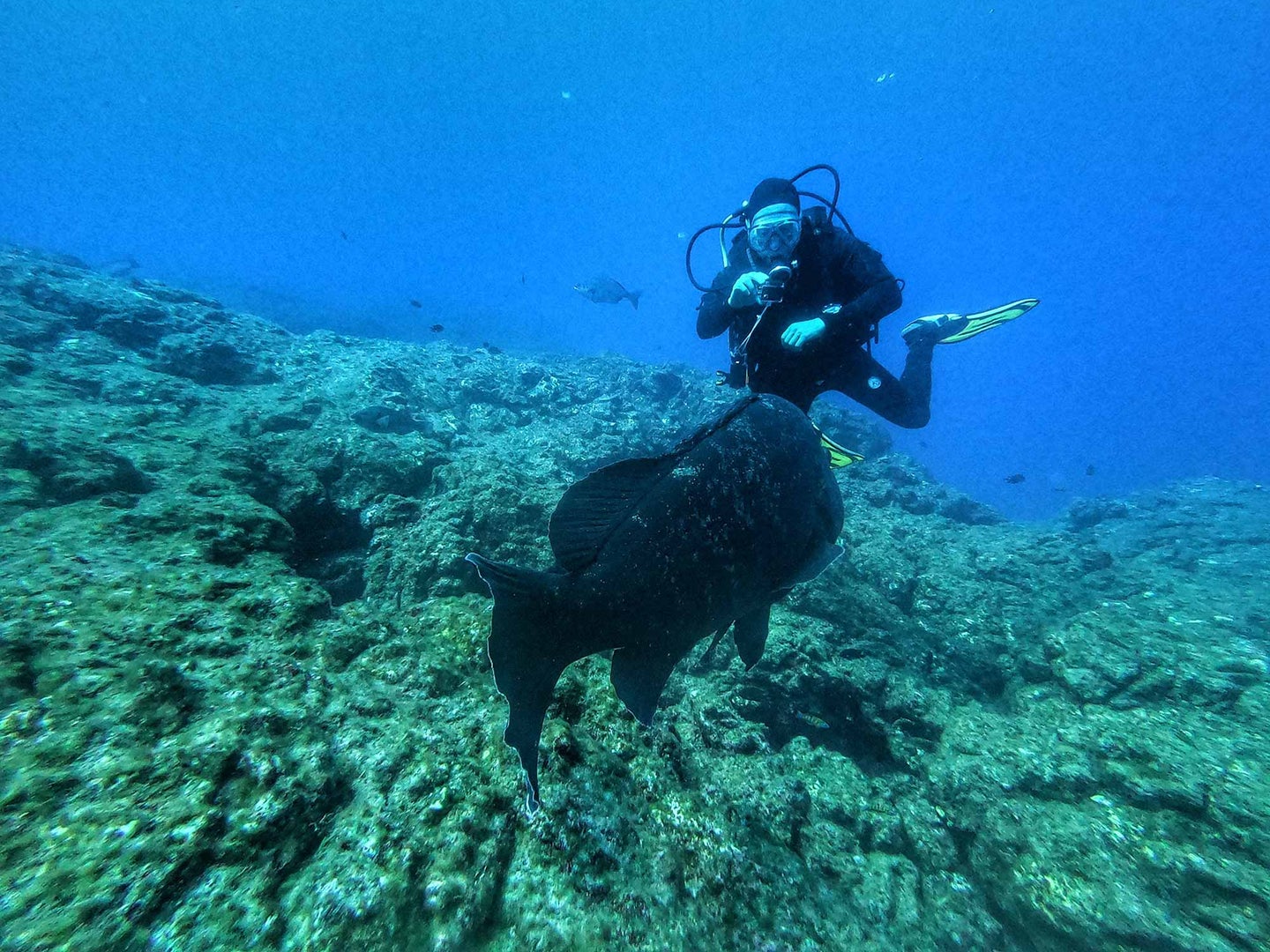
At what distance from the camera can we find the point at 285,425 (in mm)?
6914

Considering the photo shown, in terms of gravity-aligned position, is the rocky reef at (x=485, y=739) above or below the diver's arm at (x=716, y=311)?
below

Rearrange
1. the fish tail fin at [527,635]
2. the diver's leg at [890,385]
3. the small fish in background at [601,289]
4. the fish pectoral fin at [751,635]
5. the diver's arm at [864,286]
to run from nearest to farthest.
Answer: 1. the fish tail fin at [527,635]
2. the fish pectoral fin at [751,635]
3. the diver's arm at [864,286]
4. the diver's leg at [890,385]
5. the small fish in background at [601,289]

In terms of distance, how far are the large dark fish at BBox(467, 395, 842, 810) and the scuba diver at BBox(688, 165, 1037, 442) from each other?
2.38m

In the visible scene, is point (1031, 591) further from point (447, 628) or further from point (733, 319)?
point (447, 628)

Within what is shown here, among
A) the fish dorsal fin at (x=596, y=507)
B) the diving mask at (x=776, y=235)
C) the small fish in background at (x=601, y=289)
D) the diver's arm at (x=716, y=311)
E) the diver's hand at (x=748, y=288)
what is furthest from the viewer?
the small fish in background at (x=601, y=289)

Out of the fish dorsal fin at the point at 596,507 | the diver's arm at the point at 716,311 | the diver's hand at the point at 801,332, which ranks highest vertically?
the diver's arm at the point at 716,311

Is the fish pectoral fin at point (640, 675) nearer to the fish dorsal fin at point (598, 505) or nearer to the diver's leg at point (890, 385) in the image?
the fish dorsal fin at point (598, 505)

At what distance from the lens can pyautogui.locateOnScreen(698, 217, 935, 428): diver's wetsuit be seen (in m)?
4.73

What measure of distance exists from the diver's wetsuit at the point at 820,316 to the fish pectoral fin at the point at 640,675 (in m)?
3.07

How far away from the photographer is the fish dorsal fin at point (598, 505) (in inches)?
72.6

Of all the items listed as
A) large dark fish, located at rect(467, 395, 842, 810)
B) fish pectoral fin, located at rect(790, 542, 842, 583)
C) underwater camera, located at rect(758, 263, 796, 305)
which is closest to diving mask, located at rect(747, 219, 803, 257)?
underwater camera, located at rect(758, 263, 796, 305)

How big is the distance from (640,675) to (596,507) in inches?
28.1

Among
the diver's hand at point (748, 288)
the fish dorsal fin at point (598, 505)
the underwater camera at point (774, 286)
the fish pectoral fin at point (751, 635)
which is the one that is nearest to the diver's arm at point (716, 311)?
the diver's hand at point (748, 288)

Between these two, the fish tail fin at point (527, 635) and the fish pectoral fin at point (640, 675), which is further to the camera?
the fish pectoral fin at point (640, 675)
